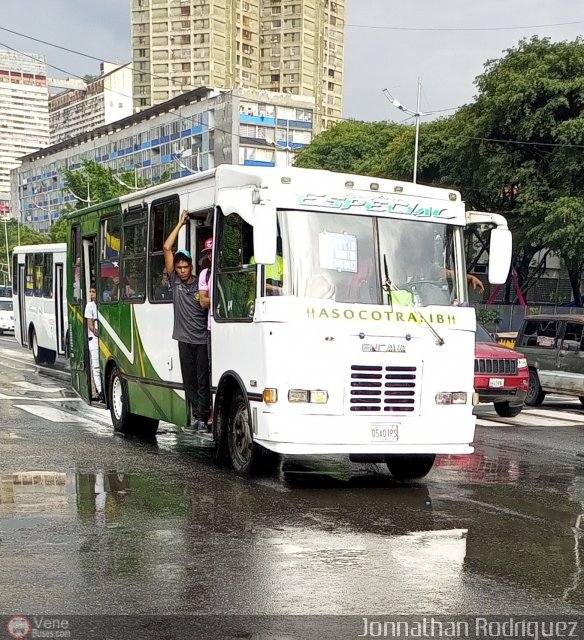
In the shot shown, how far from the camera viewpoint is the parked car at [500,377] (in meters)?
16.8

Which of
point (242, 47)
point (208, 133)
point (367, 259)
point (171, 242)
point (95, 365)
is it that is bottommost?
point (95, 365)

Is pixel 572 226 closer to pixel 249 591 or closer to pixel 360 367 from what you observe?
pixel 360 367

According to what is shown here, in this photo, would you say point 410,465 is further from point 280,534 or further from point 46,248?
point 46,248

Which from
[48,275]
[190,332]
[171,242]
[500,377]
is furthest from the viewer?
[48,275]

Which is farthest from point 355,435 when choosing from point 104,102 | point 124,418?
point 104,102

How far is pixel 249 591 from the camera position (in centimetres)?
568

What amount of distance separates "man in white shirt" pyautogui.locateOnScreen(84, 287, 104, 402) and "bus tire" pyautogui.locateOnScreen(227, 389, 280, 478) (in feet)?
15.7

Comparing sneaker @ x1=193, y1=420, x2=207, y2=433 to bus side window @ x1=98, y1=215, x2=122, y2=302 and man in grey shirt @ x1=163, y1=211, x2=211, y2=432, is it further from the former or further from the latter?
bus side window @ x1=98, y1=215, x2=122, y2=302

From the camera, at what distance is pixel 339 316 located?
9023 millimetres

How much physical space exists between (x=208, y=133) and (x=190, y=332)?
91.4m

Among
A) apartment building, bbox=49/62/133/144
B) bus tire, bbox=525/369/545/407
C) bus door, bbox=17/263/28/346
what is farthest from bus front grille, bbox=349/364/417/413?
apartment building, bbox=49/62/133/144

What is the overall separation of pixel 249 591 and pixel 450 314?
4.52 meters

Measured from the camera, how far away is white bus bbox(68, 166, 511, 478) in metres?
8.92

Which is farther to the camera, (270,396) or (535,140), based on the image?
(535,140)
